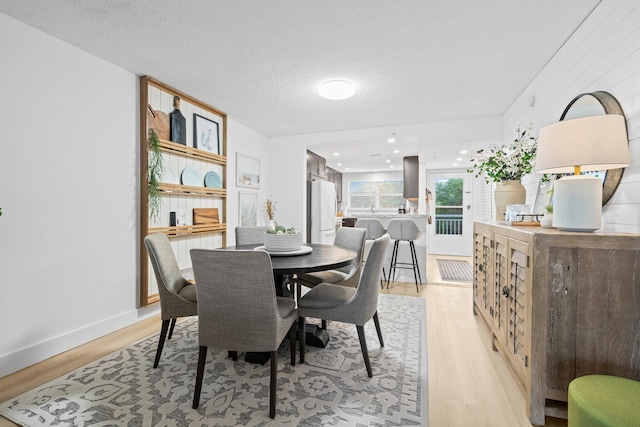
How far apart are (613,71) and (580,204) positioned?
904 millimetres

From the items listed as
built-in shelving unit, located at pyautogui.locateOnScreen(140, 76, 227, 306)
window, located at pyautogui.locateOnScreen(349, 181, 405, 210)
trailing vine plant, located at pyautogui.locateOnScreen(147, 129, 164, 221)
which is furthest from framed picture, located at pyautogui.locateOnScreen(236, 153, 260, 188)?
window, located at pyautogui.locateOnScreen(349, 181, 405, 210)

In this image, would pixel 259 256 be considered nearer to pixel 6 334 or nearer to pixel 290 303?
pixel 290 303

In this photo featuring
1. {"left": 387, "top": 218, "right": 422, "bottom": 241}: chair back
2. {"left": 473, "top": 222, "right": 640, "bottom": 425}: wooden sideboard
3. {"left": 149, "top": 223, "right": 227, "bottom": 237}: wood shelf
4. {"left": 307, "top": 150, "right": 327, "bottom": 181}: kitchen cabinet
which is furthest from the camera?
{"left": 307, "top": 150, "right": 327, "bottom": 181}: kitchen cabinet

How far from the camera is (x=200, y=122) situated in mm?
3600

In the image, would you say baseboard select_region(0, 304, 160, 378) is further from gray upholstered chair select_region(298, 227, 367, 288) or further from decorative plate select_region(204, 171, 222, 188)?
gray upholstered chair select_region(298, 227, 367, 288)

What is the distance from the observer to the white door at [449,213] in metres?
6.61

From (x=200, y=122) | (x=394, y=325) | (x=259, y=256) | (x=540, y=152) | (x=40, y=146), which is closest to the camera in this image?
(x=259, y=256)

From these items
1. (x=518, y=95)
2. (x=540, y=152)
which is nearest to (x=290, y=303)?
(x=540, y=152)

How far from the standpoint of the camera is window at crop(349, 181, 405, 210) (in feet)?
27.7

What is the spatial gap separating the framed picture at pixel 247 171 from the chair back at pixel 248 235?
4.80 ft

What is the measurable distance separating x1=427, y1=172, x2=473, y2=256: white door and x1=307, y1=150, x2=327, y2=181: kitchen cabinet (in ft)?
8.52

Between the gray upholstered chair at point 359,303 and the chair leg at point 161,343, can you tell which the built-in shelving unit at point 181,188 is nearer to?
the chair leg at point 161,343

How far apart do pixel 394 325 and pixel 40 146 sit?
3.20 meters

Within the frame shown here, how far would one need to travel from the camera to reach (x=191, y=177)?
345 centimetres
